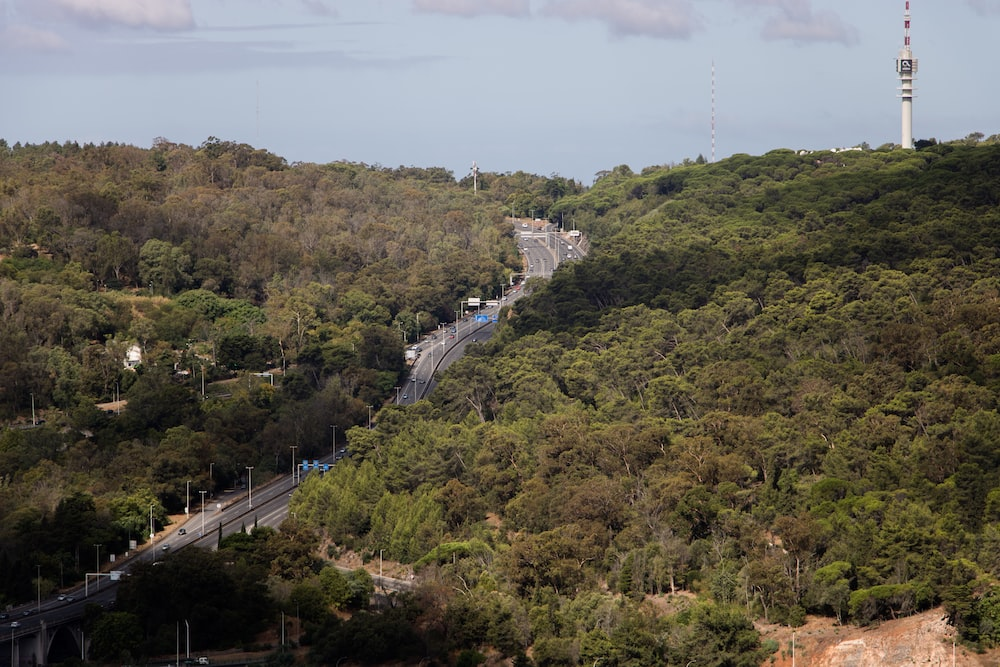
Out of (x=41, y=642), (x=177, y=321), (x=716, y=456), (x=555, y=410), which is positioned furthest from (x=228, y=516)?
(x=177, y=321)

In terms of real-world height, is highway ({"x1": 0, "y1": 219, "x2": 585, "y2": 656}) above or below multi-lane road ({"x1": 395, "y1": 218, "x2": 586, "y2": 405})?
below

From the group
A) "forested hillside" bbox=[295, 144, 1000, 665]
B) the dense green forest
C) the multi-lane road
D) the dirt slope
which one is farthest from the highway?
the dirt slope

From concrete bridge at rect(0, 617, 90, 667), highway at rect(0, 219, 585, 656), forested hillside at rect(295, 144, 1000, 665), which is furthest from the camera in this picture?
highway at rect(0, 219, 585, 656)

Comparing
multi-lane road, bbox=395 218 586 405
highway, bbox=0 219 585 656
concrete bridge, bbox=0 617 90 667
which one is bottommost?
concrete bridge, bbox=0 617 90 667

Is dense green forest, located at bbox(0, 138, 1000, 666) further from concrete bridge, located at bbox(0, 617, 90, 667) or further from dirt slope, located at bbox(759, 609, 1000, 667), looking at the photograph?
concrete bridge, located at bbox(0, 617, 90, 667)

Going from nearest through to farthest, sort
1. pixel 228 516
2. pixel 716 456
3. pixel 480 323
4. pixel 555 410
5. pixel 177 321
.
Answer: pixel 716 456 < pixel 228 516 < pixel 555 410 < pixel 177 321 < pixel 480 323

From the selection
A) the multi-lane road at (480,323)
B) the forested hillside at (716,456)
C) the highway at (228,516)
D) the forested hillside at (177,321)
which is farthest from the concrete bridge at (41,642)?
the multi-lane road at (480,323)

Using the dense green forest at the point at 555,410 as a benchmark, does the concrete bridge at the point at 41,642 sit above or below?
below

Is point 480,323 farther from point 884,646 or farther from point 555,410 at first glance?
point 884,646

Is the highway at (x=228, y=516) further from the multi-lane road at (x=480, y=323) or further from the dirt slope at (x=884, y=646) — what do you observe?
the dirt slope at (x=884, y=646)
